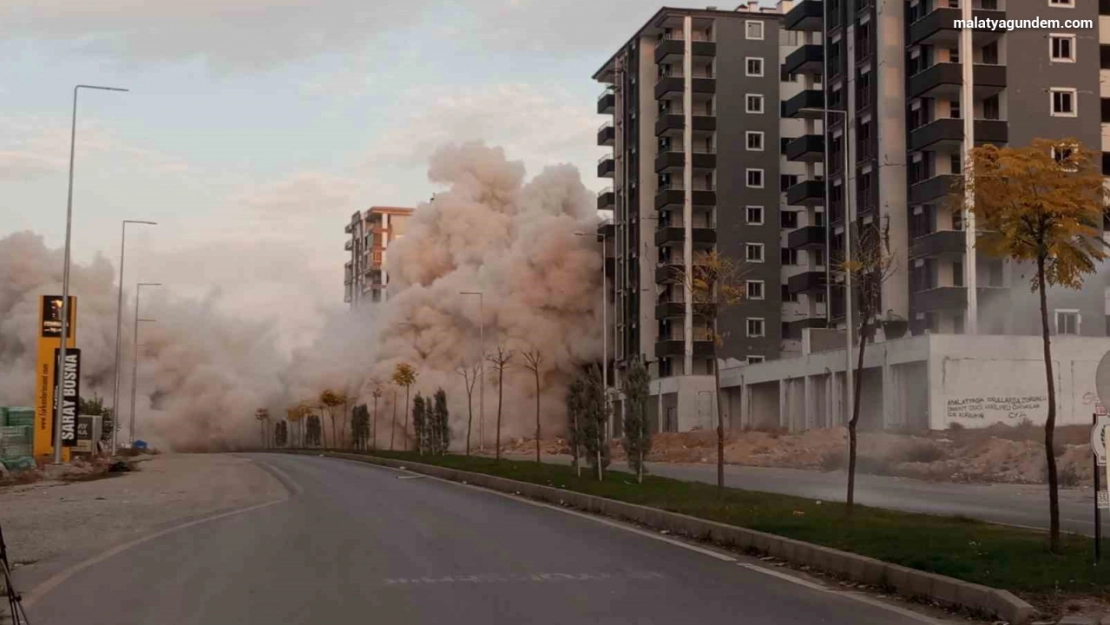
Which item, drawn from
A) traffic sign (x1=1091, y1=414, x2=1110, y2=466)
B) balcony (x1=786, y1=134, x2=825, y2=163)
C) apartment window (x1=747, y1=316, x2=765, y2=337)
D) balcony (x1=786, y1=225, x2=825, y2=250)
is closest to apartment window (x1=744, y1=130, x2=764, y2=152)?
apartment window (x1=747, y1=316, x2=765, y2=337)

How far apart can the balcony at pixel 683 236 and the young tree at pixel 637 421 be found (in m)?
49.5

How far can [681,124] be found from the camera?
7925cm

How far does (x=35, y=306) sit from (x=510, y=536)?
8529 cm

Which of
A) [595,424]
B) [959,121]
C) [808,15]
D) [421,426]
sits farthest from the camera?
[808,15]

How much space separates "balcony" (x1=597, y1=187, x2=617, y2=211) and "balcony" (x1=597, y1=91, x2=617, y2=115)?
5.66m

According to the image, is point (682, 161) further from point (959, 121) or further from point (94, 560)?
point (94, 560)

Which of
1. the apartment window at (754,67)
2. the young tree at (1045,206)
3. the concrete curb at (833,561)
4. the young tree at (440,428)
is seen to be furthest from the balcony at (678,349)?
the young tree at (1045,206)

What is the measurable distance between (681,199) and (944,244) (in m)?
27.7

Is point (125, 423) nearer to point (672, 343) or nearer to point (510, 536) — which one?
point (672, 343)

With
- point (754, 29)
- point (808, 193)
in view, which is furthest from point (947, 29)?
point (754, 29)

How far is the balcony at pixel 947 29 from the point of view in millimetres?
54625

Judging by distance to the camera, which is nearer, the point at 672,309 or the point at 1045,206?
the point at 1045,206

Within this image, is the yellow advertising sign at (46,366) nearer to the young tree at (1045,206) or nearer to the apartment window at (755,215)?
the apartment window at (755,215)

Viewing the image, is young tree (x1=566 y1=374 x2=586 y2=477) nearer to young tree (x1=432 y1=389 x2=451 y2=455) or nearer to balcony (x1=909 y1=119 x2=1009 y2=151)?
young tree (x1=432 y1=389 x2=451 y2=455)
